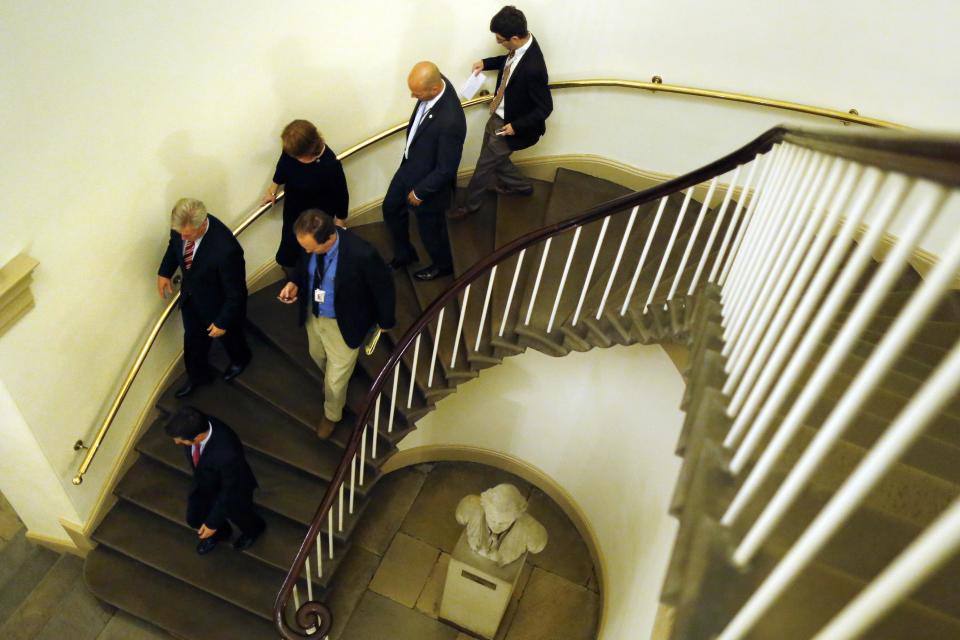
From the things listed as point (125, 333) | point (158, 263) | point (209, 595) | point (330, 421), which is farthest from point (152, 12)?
point (209, 595)

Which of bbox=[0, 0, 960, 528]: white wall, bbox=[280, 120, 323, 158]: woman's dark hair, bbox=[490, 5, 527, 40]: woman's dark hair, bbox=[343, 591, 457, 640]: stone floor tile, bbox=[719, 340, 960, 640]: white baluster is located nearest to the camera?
bbox=[719, 340, 960, 640]: white baluster

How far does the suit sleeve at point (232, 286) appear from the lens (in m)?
3.73

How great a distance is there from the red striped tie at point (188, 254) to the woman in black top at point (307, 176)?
0.71 meters

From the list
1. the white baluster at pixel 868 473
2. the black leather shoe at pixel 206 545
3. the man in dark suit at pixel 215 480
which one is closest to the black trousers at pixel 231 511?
the man in dark suit at pixel 215 480

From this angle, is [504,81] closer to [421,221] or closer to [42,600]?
[421,221]

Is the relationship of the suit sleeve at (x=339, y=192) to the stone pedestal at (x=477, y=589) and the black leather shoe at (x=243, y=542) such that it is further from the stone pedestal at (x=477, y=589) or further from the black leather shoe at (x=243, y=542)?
the stone pedestal at (x=477, y=589)

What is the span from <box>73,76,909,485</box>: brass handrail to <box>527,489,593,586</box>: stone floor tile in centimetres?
359

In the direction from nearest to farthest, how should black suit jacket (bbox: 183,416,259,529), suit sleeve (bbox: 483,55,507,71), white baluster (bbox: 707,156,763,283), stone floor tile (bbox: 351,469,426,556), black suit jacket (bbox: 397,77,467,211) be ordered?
white baluster (bbox: 707,156,763,283)
black suit jacket (bbox: 183,416,259,529)
black suit jacket (bbox: 397,77,467,211)
suit sleeve (bbox: 483,55,507,71)
stone floor tile (bbox: 351,469,426,556)

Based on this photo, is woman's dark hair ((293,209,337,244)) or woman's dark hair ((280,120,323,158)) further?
woman's dark hair ((280,120,323,158))

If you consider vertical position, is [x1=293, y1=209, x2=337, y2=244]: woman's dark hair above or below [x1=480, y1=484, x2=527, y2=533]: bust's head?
above

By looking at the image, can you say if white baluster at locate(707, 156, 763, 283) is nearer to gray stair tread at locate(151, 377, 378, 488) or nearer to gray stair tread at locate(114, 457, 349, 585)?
gray stair tread at locate(151, 377, 378, 488)

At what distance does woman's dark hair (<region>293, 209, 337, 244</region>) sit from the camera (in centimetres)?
316

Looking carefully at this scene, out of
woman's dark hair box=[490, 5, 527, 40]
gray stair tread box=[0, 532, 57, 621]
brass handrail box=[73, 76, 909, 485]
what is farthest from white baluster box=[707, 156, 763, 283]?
gray stair tread box=[0, 532, 57, 621]

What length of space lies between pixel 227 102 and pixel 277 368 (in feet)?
6.01
